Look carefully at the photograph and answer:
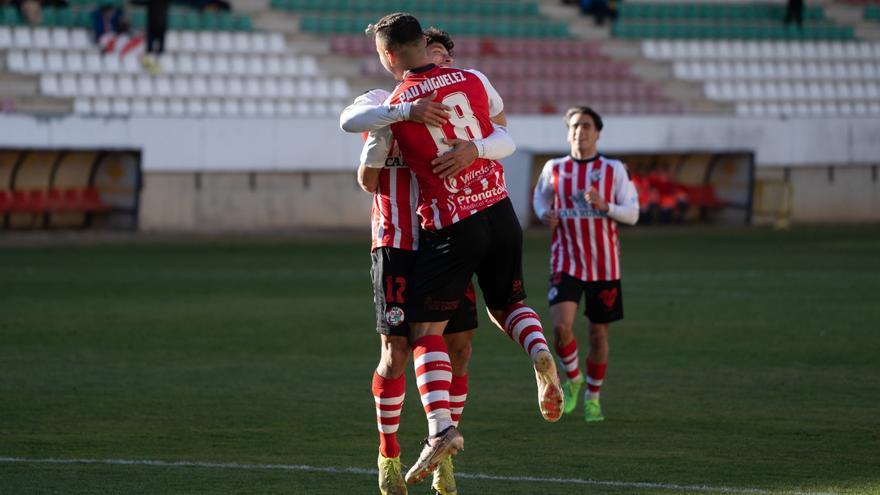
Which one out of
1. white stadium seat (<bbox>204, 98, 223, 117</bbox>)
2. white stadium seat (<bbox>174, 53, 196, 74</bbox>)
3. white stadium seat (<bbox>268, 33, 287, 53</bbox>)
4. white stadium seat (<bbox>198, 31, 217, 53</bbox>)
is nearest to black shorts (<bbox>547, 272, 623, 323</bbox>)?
white stadium seat (<bbox>204, 98, 223, 117</bbox>)

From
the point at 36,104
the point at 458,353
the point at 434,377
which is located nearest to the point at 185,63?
the point at 36,104

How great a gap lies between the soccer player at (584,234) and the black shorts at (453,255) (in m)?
2.76

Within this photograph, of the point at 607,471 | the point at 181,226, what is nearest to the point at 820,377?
the point at 607,471

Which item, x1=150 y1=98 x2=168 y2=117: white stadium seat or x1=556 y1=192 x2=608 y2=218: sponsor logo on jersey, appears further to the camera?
x1=150 y1=98 x2=168 y2=117: white stadium seat

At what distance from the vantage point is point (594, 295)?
9.12m

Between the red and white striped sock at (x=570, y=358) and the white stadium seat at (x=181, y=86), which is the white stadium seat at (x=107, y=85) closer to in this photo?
the white stadium seat at (x=181, y=86)

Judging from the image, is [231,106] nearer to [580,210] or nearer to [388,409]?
[580,210]

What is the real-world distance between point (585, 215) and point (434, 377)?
136 inches

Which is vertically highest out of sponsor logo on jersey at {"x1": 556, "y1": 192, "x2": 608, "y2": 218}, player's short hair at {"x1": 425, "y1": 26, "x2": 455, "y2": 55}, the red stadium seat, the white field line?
player's short hair at {"x1": 425, "y1": 26, "x2": 455, "y2": 55}

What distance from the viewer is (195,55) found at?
28.4 metres

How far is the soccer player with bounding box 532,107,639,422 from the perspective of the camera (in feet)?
29.4

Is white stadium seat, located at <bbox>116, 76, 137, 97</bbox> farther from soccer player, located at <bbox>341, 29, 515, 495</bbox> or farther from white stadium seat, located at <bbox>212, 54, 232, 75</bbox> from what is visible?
soccer player, located at <bbox>341, 29, 515, 495</bbox>

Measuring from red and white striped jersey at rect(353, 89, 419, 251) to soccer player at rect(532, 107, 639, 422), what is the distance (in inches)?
112

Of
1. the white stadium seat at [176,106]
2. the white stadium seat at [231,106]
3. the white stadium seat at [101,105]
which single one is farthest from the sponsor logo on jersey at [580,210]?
the white stadium seat at [231,106]
